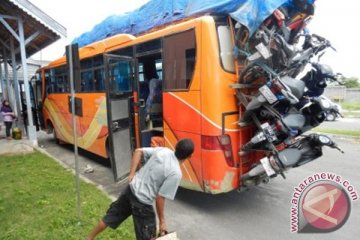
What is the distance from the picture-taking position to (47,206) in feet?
15.7

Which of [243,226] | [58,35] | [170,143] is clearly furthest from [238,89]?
[58,35]

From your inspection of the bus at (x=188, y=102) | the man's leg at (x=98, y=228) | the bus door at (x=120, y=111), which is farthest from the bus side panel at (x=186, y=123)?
the man's leg at (x=98, y=228)

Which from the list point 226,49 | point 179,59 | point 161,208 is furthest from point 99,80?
point 161,208

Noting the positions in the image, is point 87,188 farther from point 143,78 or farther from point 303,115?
point 303,115

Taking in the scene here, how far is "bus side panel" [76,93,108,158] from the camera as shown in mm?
7131

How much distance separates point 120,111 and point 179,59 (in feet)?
5.46

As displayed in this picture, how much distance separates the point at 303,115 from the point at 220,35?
1.64 metres

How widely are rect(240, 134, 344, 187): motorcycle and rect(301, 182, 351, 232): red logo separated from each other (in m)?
0.76

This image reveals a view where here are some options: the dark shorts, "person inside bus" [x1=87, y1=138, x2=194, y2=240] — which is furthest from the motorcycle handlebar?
the dark shorts

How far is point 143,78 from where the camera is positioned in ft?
22.6

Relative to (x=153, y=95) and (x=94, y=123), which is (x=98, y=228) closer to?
(x=153, y=95)

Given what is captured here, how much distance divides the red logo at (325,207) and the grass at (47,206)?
2.50 metres

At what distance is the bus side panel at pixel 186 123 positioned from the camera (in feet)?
15.1

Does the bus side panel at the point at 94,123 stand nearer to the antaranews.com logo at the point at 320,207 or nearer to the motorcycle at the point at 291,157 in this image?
the motorcycle at the point at 291,157
